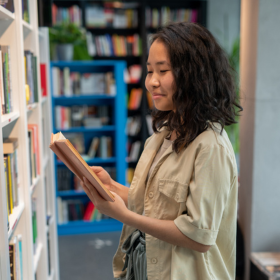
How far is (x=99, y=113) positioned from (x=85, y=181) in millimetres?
3058

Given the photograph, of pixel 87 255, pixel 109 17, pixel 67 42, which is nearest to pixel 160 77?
pixel 87 255

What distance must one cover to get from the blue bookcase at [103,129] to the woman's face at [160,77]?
9.31 ft

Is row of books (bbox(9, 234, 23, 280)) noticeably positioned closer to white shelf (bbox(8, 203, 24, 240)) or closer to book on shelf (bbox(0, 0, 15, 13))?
white shelf (bbox(8, 203, 24, 240))

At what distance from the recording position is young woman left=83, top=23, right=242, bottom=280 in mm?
1123

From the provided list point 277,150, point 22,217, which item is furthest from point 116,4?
point 22,217

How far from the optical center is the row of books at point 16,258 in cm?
150

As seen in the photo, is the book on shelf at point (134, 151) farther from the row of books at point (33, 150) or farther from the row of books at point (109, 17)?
the row of books at point (33, 150)

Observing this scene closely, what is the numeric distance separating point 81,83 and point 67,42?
1.72ft

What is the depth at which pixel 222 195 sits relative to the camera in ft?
3.68

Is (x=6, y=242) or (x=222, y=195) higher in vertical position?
(x=222, y=195)

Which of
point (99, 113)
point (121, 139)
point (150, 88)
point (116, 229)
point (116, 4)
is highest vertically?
point (116, 4)

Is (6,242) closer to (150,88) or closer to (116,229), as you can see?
(150,88)

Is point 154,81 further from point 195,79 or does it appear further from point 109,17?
point 109,17

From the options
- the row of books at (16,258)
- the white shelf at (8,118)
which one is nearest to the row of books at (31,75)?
the white shelf at (8,118)
